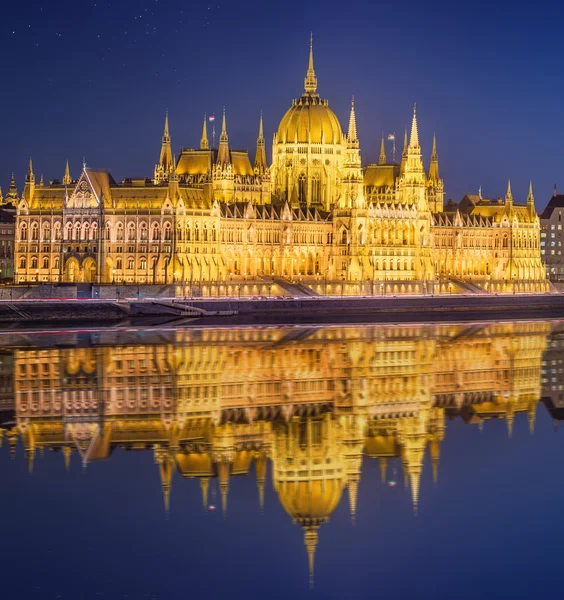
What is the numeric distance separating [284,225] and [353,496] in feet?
366

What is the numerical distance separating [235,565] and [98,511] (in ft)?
16.5

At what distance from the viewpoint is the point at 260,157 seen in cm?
15562

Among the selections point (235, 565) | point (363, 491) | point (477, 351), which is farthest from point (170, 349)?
point (235, 565)

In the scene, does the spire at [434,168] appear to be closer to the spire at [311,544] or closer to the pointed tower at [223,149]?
the pointed tower at [223,149]

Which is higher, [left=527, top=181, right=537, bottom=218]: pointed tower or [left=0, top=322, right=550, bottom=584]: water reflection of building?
[left=527, top=181, right=537, bottom=218]: pointed tower

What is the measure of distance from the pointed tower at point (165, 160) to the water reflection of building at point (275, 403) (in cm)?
7582

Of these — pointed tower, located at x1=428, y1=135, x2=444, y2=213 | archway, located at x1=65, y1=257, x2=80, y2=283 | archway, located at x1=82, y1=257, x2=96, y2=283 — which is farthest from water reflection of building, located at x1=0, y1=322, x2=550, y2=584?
pointed tower, located at x1=428, y1=135, x2=444, y2=213

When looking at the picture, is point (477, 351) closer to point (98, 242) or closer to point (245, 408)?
point (245, 408)

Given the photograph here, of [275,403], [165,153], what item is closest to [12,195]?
[165,153]

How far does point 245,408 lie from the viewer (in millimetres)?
43781

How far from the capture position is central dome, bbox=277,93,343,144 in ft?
506

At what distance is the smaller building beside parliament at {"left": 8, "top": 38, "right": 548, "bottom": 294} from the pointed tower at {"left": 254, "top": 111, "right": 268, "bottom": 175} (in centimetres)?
17

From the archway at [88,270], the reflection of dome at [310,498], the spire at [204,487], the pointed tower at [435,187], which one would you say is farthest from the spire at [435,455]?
the pointed tower at [435,187]

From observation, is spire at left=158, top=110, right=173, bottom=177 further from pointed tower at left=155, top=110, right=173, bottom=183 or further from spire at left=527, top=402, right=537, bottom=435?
spire at left=527, top=402, right=537, bottom=435
